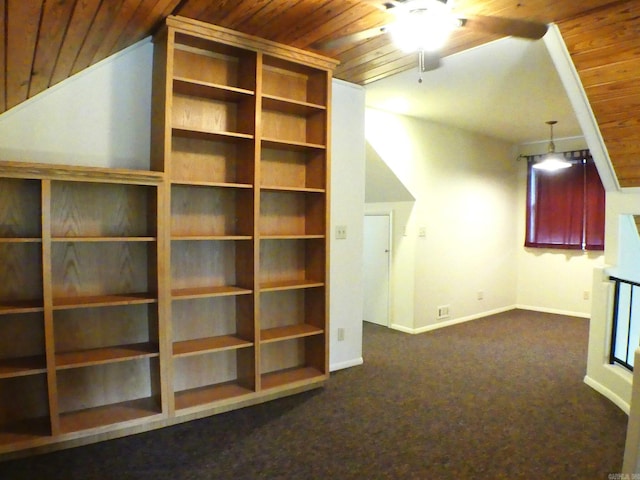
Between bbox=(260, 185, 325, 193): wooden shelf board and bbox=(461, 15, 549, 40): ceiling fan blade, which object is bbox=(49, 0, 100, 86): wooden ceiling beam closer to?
bbox=(260, 185, 325, 193): wooden shelf board

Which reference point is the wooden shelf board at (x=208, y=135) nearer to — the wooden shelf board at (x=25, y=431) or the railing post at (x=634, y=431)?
the wooden shelf board at (x=25, y=431)

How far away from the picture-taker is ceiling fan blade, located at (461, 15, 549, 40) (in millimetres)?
1773

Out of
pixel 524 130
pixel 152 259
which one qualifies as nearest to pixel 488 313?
pixel 524 130

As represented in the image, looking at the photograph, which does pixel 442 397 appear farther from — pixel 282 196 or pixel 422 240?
pixel 422 240

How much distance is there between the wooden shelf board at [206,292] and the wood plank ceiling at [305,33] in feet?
4.50

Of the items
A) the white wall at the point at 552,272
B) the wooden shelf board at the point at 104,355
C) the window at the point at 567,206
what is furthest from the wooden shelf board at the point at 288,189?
the white wall at the point at 552,272

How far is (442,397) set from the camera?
310cm

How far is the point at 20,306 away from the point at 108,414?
0.80 metres

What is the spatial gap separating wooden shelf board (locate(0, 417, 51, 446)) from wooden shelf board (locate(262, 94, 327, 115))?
2.31 metres

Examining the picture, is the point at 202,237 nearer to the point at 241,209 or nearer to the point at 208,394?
the point at 241,209

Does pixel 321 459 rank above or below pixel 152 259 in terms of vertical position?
below

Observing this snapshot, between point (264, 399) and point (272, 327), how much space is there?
0.51 meters

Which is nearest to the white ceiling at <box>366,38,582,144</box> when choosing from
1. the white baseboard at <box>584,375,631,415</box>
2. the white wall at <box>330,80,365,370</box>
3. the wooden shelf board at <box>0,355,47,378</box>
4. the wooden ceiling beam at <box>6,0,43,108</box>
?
the white wall at <box>330,80,365,370</box>

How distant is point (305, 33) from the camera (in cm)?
268
